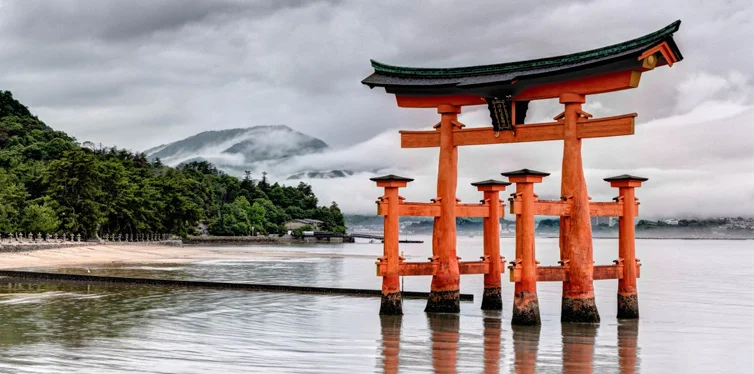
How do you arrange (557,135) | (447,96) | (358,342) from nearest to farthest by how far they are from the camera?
(358,342), (557,135), (447,96)

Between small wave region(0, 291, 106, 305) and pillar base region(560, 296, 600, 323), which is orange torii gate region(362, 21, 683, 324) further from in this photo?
small wave region(0, 291, 106, 305)

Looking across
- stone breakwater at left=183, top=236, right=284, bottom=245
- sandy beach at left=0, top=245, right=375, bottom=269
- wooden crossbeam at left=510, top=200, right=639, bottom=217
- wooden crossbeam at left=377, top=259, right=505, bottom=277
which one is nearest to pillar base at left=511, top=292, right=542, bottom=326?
wooden crossbeam at left=510, top=200, right=639, bottom=217

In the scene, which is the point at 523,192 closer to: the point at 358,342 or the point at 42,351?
the point at 358,342

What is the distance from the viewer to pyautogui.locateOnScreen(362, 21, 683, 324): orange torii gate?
67.1 ft

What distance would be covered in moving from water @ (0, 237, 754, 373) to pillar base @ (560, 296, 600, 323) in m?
0.25

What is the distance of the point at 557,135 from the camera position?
21.4 metres

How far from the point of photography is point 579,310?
21828 millimetres

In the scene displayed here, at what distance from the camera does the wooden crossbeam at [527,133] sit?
20125mm

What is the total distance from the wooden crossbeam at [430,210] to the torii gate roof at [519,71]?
10.7 ft

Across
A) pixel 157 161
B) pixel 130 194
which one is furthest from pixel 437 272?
pixel 157 161

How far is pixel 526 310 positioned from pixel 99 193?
68808 mm

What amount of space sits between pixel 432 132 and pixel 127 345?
10329 millimetres

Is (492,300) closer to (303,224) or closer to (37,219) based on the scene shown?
(37,219)

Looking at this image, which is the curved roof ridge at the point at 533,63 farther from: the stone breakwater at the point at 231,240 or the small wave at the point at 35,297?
the stone breakwater at the point at 231,240
